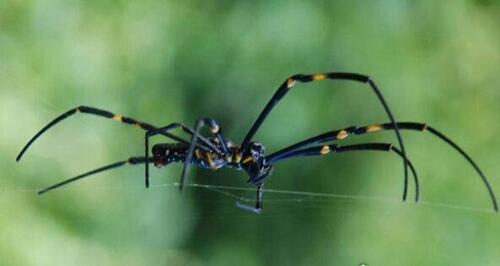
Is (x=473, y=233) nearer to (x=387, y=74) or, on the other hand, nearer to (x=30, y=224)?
(x=387, y=74)

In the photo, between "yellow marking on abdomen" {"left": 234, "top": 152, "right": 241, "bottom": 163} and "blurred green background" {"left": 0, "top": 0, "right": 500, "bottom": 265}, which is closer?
"yellow marking on abdomen" {"left": 234, "top": 152, "right": 241, "bottom": 163}

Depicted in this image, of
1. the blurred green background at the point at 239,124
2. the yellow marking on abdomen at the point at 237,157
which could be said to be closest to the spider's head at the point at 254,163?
the yellow marking on abdomen at the point at 237,157

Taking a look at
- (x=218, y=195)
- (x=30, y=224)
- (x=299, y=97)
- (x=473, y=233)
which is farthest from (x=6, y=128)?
(x=473, y=233)

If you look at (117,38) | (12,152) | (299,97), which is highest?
(117,38)

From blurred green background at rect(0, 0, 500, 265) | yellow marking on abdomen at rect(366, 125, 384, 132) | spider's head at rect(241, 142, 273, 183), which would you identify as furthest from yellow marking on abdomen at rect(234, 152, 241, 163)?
blurred green background at rect(0, 0, 500, 265)

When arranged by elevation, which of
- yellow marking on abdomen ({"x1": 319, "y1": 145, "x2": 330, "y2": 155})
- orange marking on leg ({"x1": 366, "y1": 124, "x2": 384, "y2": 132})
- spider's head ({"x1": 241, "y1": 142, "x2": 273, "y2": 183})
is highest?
orange marking on leg ({"x1": 366, "y1": 124, "x2": 384, "y2": 132})

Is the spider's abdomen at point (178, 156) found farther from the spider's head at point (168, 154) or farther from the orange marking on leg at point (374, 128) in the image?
the orange marking on leg at point (374, 128)

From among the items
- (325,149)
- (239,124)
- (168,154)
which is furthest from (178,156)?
(239,124)

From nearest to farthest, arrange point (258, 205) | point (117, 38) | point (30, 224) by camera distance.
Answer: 1. point (258, 205)
2. point (30, 224)
3. point (117, 38)

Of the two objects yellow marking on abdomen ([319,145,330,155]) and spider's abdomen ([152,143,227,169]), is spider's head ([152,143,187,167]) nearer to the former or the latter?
spider's abdomen ([152,143,227,169])

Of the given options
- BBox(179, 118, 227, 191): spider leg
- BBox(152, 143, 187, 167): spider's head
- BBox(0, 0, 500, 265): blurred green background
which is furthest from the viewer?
BBox(0, 0, 500, 265): blurred green background
